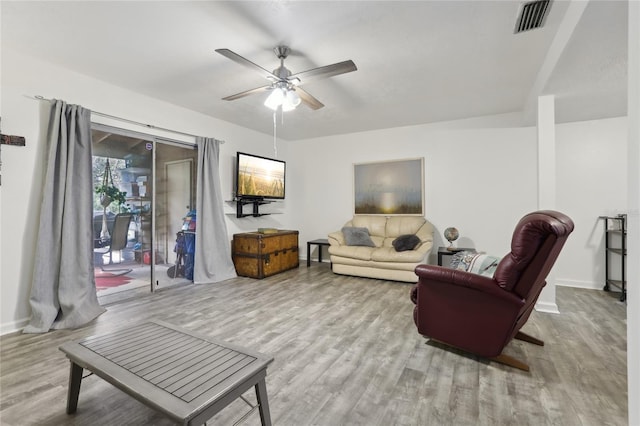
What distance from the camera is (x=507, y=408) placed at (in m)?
1.58

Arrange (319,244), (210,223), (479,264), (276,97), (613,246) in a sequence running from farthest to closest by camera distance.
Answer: (319,244), (210,223), (613,246), (276,97), (479,264)

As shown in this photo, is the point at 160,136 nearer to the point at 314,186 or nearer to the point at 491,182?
the point at 314,186

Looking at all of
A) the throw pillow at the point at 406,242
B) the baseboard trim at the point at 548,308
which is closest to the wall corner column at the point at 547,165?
the baseboard trim at the point at 548,308

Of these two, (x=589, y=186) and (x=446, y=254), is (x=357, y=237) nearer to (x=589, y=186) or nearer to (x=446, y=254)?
(x=446, y=254)

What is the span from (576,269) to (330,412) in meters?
4.41

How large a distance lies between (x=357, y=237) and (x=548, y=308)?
2633 mm

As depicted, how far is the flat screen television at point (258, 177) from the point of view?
4.60 metres

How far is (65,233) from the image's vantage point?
279cm

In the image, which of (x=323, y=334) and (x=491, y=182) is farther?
(x=491, y=182)

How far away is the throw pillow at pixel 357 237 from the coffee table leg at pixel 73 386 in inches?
150

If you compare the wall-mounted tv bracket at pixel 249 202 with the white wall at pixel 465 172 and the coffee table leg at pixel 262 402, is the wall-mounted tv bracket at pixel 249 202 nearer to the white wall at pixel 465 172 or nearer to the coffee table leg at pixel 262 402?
the white wall at pixel 465 172

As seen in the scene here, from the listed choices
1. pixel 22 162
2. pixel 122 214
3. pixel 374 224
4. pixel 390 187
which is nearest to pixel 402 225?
pixel 374 224

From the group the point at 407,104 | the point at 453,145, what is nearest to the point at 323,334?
the point at 407,104

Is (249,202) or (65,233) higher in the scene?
(249,202)
